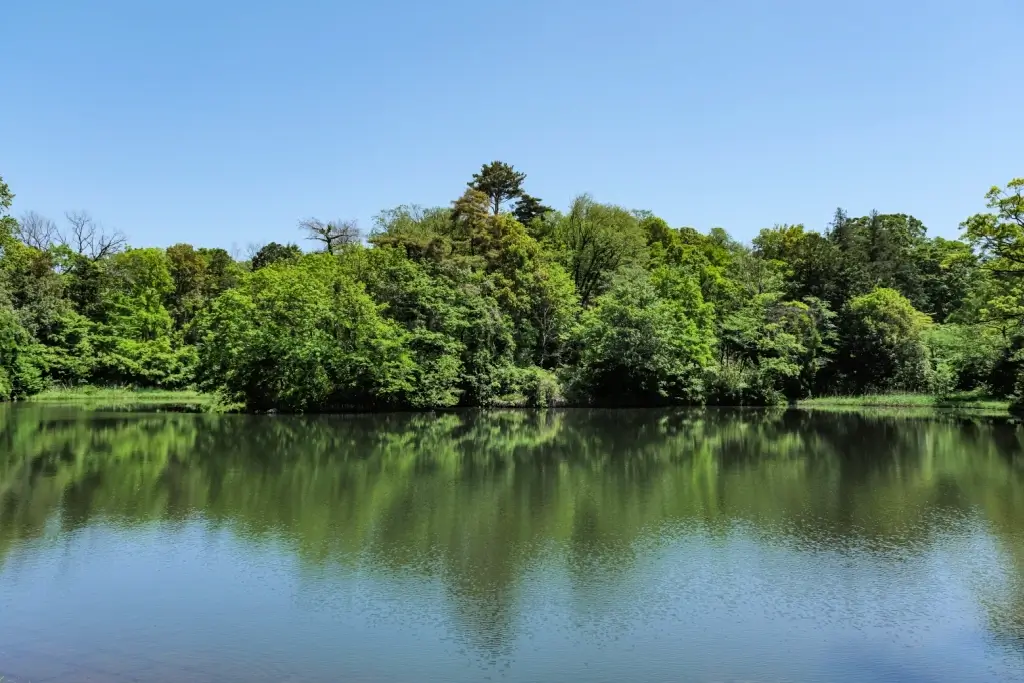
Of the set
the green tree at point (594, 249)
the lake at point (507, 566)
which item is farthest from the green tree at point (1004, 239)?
the green tree at point (594, 249)

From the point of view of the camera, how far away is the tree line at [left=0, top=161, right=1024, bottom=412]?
38281mm

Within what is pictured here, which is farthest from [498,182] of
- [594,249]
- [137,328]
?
[137,328]

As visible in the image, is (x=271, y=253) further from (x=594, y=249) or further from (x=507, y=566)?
(x=507, y=566)

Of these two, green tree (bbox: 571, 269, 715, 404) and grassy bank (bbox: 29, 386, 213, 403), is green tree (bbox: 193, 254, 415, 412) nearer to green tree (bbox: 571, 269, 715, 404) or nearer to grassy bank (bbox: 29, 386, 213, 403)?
grassy bank (bbox: 29, 386, 213, 403)

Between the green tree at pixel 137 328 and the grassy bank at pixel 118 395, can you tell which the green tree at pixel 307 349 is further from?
the green tree at pixel 137 328

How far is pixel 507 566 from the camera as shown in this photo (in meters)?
11.8

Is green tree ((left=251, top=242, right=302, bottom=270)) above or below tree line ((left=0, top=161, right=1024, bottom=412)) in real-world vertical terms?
above

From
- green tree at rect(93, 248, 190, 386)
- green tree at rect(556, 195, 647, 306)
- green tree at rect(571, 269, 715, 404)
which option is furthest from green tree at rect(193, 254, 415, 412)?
green tree at rect(556, 195, 647, 306)

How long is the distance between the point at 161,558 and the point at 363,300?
26.4m

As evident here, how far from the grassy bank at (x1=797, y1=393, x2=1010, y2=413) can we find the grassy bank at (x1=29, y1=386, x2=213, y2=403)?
36595mm

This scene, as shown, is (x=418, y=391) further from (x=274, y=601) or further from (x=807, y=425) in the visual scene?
(x=274, y=601)

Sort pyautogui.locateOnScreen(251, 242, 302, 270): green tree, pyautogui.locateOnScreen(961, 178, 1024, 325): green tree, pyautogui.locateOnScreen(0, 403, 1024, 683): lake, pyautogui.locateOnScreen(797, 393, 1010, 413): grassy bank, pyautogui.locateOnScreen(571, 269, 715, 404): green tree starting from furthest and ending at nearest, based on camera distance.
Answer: pyautogui.locateOnScreen(251, 242, 302, 270): green tree
pyautogui.locateOnScreen(571, 269, 715, 404): green tree
pyautogui.locateOnScreen(797, 393, 1010, 413): grassy bank
pyautogui.locateOnScreen(961, 178, 1024, 325): green tree
pyautogui.locateOnScreen(0, 403, 1024, 683): lake

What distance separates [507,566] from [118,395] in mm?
43281

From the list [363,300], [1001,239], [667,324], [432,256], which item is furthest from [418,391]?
[1001,239]
